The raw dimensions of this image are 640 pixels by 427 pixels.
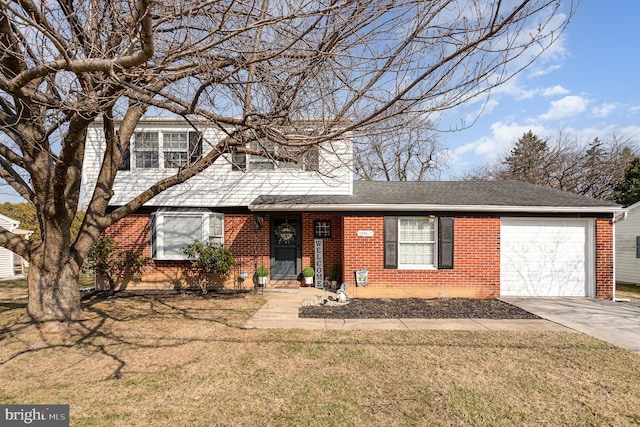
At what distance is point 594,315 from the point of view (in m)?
7.24

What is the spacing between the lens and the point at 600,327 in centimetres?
635

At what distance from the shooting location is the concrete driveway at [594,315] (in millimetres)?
5844

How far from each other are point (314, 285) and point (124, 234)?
21.4 feet

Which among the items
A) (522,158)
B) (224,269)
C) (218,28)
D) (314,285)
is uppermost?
(522,158)

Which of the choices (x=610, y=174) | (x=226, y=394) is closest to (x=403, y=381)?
(x=226, y=394)

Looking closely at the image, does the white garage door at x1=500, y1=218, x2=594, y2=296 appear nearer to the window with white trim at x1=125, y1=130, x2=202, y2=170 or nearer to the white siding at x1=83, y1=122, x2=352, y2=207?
the white siding at x1=83, y1=122, x2=352, y2=207

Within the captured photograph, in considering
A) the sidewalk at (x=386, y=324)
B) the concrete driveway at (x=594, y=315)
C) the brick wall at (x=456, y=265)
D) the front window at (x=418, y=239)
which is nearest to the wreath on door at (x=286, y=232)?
the brick wall at (x=456, y=265)

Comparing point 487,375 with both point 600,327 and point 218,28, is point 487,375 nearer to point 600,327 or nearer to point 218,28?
point 600,327

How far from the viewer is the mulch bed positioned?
714cm

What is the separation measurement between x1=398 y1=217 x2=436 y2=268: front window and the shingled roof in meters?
0.49

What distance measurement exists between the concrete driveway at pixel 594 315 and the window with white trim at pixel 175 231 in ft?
30.2

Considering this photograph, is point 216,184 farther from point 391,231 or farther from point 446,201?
point 446,201

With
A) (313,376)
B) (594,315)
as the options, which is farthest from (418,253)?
(313,376)

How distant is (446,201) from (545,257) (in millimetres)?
3333
